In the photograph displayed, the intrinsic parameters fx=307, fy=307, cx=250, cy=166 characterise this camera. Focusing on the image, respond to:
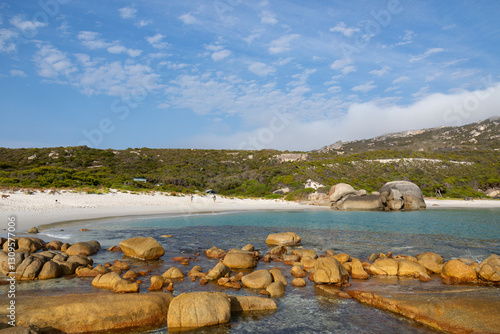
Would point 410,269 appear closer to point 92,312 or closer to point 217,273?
point 217,273

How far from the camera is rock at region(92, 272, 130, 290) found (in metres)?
8.26

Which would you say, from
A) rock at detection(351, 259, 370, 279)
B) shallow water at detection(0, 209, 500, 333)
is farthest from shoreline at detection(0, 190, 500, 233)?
rock at detection(351, 259, 370, 279)

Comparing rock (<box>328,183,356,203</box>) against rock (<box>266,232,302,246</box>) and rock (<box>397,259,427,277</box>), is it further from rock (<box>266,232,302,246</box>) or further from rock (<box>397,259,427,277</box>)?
rock (<box>397,259,427,277</box>)

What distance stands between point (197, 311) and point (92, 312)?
2086 millimetres

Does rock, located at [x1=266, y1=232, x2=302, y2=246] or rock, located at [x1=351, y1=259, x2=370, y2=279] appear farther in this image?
rock, located at [x1=266, y1=232, x2=302, y2=246]

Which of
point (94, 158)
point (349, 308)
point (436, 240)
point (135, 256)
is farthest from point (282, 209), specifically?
point (94, 158)

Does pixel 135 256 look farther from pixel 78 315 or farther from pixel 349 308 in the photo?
pixel 349 308

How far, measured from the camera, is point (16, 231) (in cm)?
1616

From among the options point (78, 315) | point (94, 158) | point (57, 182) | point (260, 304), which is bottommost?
point (260, 304)

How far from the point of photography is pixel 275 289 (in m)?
8.25

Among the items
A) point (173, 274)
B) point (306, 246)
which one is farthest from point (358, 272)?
point (173, 274)

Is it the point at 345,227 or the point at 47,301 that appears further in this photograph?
the point at 345,227

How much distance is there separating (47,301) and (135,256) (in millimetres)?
5612

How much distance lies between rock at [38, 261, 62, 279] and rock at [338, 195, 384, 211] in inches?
1227
